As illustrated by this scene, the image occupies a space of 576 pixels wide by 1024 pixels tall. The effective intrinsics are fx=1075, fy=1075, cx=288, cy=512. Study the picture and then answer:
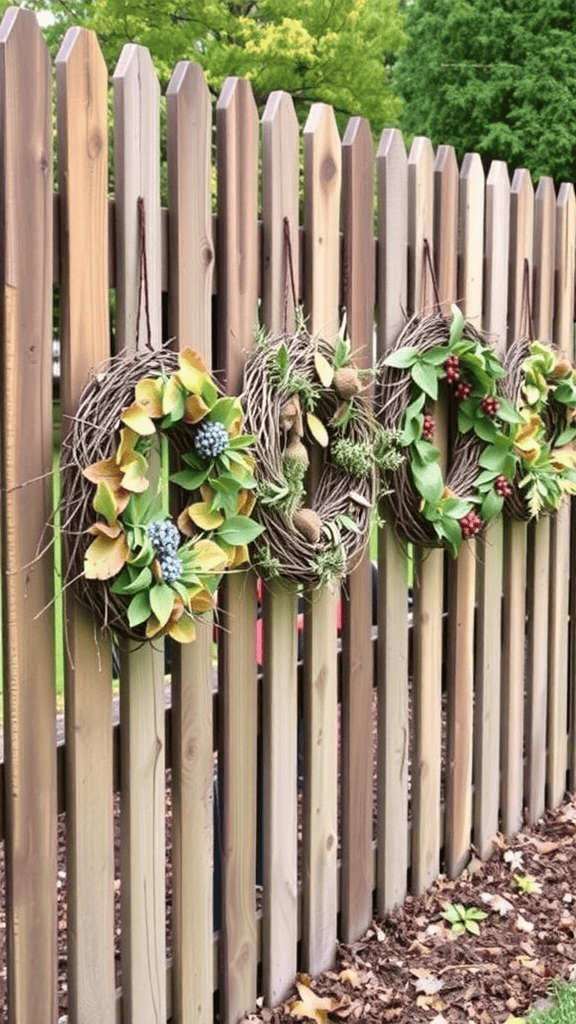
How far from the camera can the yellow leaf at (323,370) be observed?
2516 millimetres

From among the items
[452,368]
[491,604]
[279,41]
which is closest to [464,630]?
[491,604]

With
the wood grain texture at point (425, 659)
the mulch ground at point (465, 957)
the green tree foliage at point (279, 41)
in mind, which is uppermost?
the green tree foliage at point (279, 41)

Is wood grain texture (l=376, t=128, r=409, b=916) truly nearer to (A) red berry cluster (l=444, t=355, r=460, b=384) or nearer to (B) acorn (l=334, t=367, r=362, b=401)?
(A) red berry cluster (l=444, t=355, r=460, b=384)

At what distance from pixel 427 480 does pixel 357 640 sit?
473mm

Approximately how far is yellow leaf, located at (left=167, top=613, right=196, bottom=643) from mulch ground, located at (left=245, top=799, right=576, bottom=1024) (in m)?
1.10

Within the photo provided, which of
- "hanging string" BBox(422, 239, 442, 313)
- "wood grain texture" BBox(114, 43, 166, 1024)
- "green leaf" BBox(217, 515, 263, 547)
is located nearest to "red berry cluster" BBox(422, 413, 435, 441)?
"hanging string" BBox(422, 239, 442, 313)

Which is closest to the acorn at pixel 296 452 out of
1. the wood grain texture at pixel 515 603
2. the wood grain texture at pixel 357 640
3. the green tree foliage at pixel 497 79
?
the wood grain texture at pixel 357 640

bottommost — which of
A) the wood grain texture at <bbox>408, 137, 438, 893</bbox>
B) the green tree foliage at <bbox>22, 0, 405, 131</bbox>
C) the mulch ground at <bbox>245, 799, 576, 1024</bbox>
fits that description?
the mulch ground at <bbox>245, 799, 576, 1024</bbox>

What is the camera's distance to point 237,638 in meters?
2.51

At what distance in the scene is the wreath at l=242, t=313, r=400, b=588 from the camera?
7.90 ft

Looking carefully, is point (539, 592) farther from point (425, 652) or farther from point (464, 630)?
point (425, 652)

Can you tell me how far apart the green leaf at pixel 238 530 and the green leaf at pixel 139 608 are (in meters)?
0.26

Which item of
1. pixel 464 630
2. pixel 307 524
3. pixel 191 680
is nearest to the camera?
pixel 191 680

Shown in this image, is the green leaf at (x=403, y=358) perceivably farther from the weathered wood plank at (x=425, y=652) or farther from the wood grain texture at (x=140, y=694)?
the wood grain texture at (x=140, y=694)
